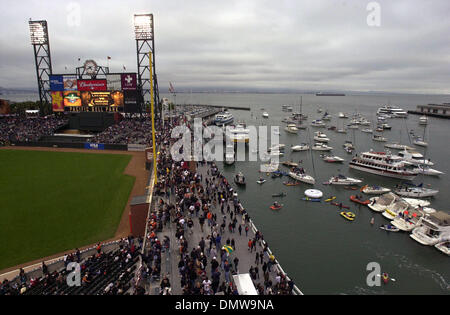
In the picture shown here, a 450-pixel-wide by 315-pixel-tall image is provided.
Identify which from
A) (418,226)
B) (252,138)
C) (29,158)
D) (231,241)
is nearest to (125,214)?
(231,241)

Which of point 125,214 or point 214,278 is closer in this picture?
point 214,278

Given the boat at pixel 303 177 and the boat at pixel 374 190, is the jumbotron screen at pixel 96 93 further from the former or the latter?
the boat at pixel 374 190

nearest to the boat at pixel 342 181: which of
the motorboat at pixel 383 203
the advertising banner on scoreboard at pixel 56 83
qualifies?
the motorboat at pixel 383 203

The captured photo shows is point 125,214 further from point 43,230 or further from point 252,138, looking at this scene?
point 252,138

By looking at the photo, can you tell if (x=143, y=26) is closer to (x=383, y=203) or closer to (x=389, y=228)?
(x=383, y=203)

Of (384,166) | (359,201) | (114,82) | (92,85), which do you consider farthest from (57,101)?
(384,166)
